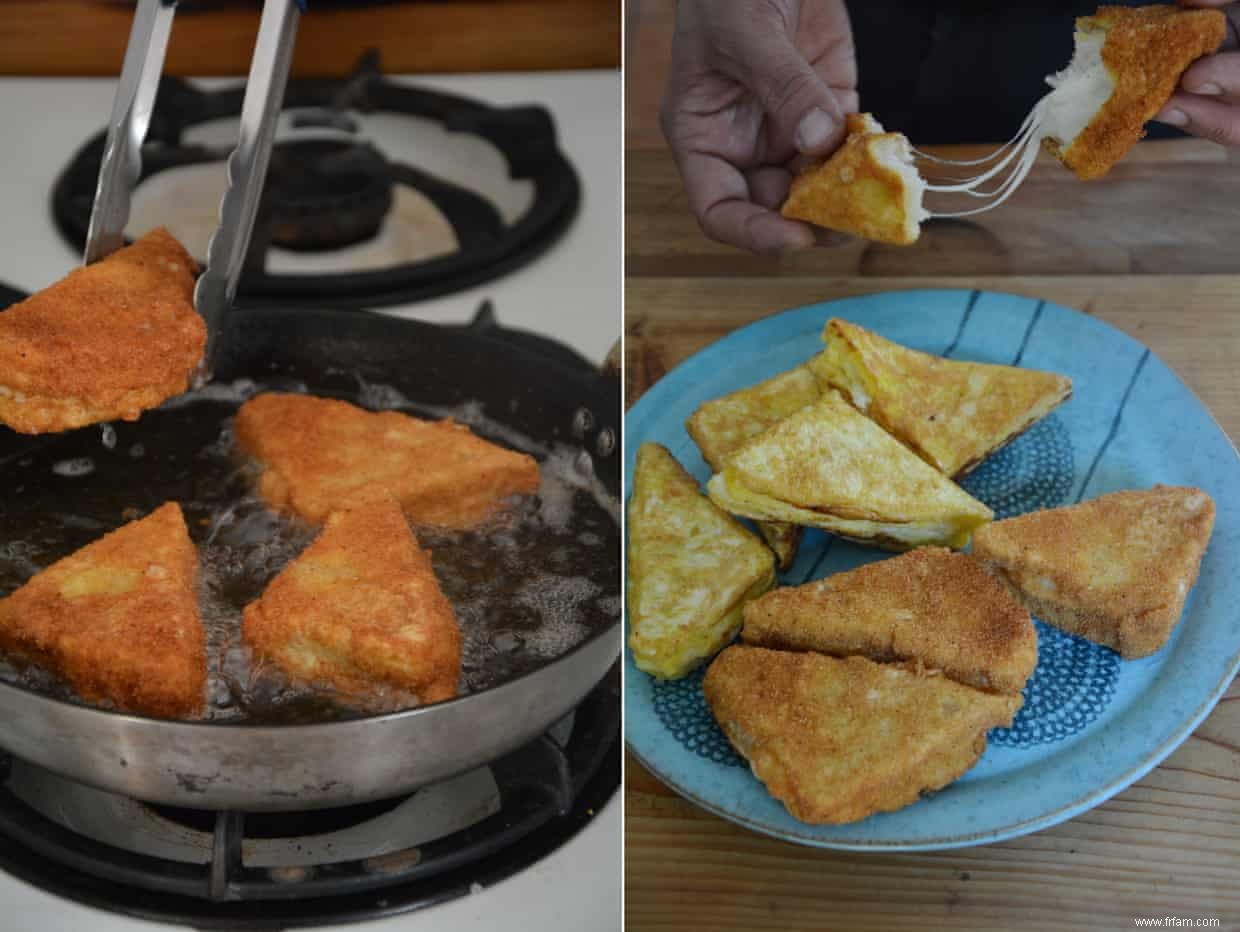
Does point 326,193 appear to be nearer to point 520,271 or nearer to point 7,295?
point 520,271

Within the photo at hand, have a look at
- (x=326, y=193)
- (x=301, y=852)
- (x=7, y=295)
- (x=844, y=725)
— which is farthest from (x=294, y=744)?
(x=326, y=193)

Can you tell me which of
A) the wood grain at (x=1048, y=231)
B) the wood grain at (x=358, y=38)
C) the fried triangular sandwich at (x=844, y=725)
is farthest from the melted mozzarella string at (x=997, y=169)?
the wood grain at (x=358, y=38)

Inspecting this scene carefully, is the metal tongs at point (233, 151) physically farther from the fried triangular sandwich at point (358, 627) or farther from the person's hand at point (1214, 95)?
the person's hand at point (1214, 95)

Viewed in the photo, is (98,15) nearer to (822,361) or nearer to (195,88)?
(195,88)

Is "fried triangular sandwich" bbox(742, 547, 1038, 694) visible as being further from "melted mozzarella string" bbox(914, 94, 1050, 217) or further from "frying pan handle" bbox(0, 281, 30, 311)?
Answer: "frying pan handle" bbox(0, 281, 30, 311)

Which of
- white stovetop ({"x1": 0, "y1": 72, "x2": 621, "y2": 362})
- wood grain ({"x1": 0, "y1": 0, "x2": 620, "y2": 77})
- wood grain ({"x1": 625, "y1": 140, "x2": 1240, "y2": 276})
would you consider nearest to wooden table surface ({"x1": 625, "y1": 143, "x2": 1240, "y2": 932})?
wood grain ({"x1": 625, "y1": 140, "x2": 1240, "y2": 276})

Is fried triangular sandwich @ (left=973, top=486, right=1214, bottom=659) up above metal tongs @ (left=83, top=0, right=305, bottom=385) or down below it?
below
